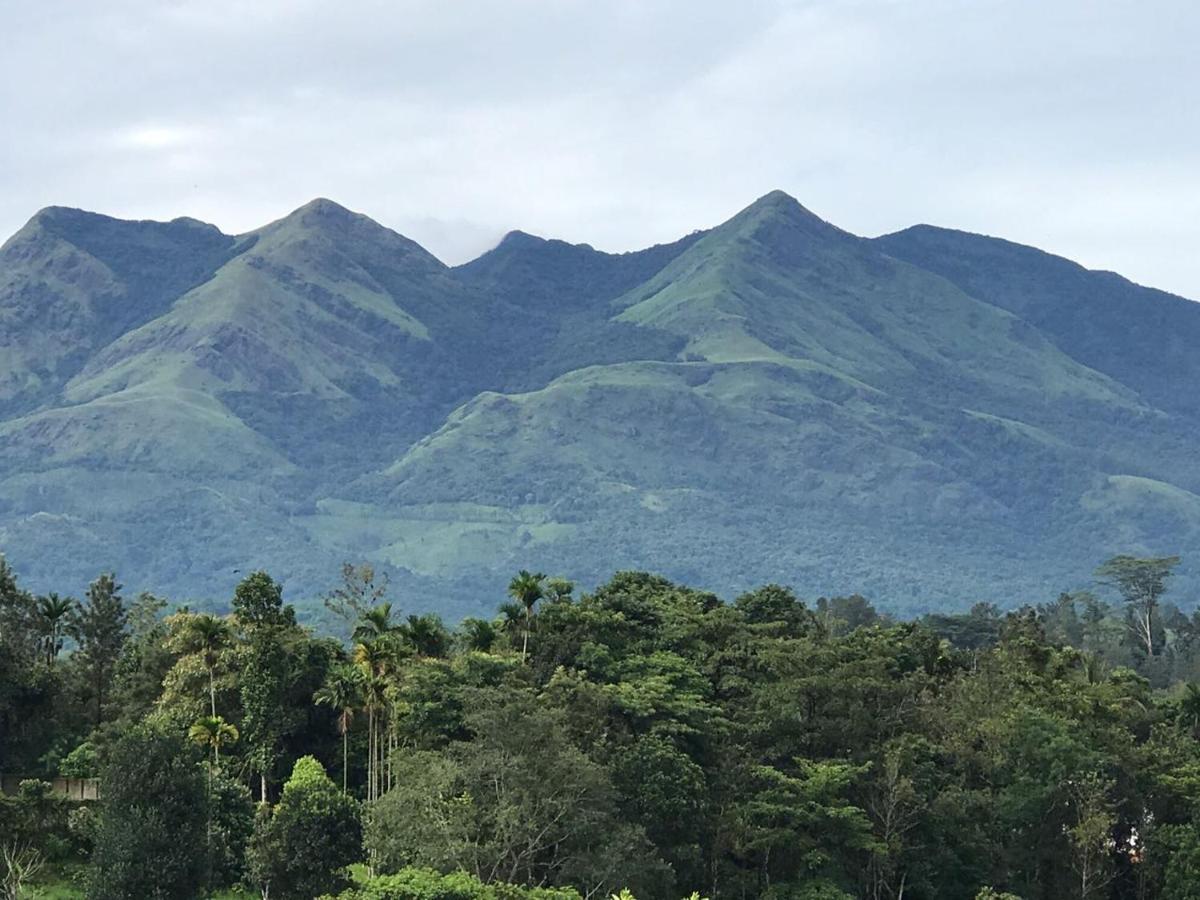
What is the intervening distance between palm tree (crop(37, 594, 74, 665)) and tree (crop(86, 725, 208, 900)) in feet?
101

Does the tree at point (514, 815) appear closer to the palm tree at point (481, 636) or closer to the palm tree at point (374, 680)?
the palm tree at point (374, 680)

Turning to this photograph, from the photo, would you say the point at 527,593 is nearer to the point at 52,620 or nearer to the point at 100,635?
the point at 100,635

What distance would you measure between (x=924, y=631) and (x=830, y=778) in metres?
37.4

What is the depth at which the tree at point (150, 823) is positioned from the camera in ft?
232

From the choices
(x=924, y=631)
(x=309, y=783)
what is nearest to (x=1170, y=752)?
(x=924, y=631)

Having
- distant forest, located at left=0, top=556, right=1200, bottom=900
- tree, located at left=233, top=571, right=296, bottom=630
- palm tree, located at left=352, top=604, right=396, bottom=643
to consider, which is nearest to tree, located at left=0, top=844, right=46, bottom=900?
distant forest, located at left=0, top=556, right=1200, bottom=900

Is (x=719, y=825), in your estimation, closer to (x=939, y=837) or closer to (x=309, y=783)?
(x=939, y=837)

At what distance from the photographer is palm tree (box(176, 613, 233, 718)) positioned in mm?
86875

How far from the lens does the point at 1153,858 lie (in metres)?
83.1

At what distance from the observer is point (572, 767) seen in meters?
72.3

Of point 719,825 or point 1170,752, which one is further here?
point 1170,752

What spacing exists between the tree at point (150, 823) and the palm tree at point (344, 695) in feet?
40.8

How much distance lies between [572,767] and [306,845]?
41.0 ft

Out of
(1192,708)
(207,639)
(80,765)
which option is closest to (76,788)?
(80,765)
